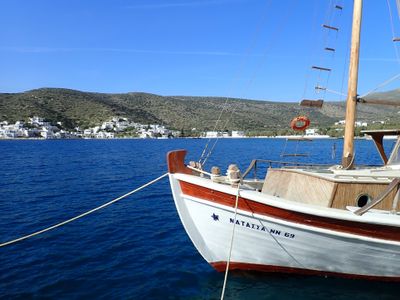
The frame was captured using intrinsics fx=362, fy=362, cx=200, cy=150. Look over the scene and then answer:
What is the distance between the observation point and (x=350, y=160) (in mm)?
10984

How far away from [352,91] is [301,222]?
4.96 m

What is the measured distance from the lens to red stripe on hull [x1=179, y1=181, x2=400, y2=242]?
27.1ft

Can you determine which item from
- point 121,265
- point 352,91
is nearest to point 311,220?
point 352,91

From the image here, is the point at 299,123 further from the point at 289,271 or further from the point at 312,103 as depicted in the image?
the point at 289,271

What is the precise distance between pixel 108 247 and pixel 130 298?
401cm

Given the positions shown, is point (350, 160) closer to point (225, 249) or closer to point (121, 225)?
point (225, 249)

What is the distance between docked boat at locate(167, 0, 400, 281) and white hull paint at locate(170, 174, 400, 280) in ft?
0.07

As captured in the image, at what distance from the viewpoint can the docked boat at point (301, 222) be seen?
834 centimetres

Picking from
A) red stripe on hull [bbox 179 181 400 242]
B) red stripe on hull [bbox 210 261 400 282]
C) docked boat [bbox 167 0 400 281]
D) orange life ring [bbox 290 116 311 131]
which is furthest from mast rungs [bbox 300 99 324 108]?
red stripe on hull [bbox 210 261 400 282]

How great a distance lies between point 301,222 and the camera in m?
8.45

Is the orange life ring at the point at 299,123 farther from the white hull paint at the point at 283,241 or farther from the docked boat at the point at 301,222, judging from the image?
the white hull paint at the point at 283,241

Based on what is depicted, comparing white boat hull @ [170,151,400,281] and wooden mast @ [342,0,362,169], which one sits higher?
wooden mast @ [342,0,362,169]

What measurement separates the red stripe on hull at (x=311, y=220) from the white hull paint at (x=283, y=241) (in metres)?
0.09

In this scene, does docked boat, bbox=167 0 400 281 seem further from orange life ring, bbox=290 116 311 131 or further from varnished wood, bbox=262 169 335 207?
orange life ring, bbox=290 116 311 131
